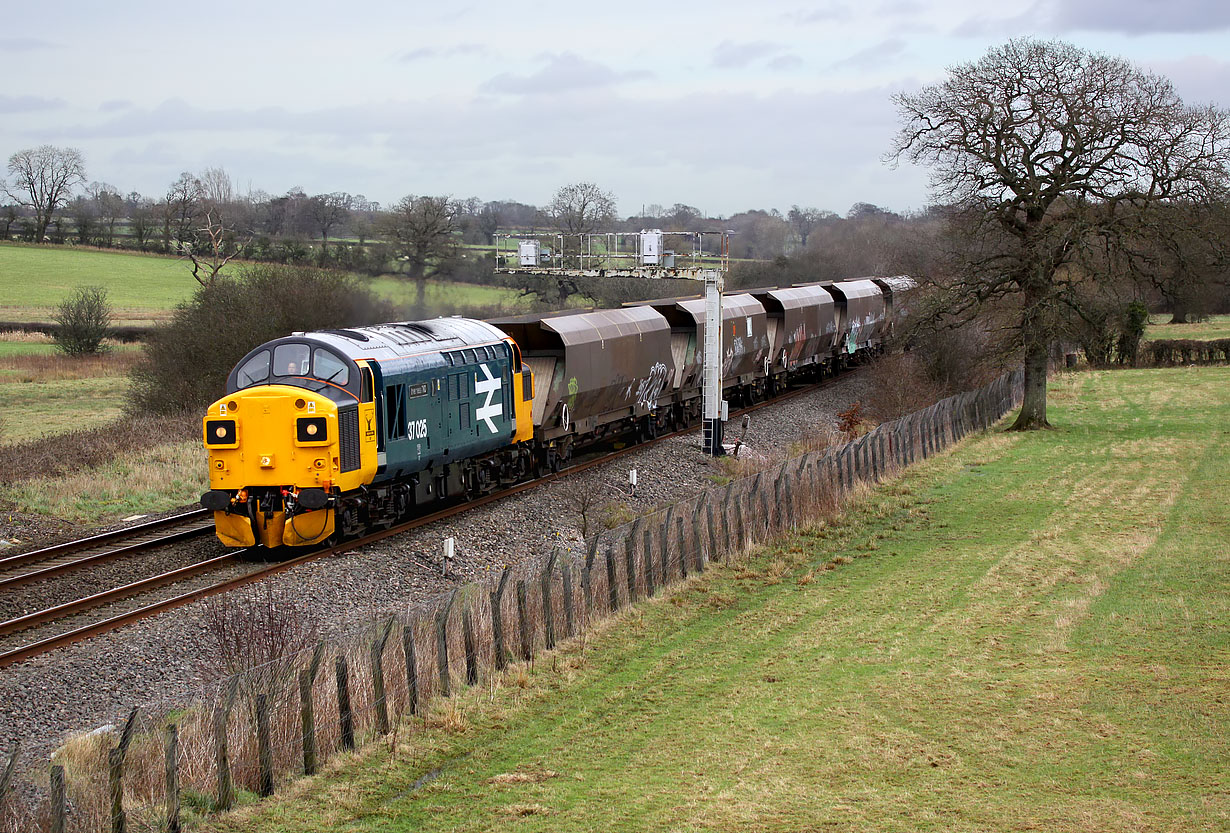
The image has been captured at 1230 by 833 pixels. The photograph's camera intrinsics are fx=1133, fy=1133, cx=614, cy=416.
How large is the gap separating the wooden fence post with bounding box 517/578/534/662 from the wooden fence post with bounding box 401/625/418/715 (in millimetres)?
2390

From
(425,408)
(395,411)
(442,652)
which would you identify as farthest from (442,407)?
(442,652)

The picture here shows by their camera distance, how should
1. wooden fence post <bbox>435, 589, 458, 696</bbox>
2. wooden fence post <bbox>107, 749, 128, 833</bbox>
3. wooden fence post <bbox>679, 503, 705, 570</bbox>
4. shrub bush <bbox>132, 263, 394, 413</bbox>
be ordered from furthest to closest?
1. shrub bush <bbox>132, 263, 394, 413</bbox>
2. wooden fence post <bbox>679, 503, 705, 570</bbox>
3. wooden fence post <bbox>435, 589, 458, 696</bbox>
4. wooden fence post <bbox>107, 749, 128, 833</bbox>

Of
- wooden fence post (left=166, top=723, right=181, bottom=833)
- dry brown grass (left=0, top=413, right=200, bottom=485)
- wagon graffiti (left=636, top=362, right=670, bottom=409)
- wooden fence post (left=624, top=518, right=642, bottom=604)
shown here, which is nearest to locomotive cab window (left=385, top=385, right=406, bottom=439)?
wooden fence post (left=624, top=518, right=642, bottom=604)

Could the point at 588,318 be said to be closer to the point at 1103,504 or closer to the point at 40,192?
the point at 1103,504

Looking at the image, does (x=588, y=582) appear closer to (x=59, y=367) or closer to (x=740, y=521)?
(x=740, y=521)

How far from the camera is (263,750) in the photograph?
422 inches

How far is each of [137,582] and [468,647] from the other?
685cm

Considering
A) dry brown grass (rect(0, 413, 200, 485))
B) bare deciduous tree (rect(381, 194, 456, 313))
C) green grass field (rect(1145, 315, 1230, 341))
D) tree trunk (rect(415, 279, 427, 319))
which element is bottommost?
dry brown grass (rect(0, 413, 200, 485))

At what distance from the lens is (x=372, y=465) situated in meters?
20.4

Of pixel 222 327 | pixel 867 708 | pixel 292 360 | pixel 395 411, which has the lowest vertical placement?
pixel 867 708

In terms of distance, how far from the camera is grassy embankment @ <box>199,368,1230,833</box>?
34.7 ft

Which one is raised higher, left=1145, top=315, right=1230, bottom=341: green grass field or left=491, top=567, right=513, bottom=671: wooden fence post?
left=1145, top=315, right=1230, bottom=341: green grass field

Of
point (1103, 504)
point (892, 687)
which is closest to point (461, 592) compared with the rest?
point (892, 687)

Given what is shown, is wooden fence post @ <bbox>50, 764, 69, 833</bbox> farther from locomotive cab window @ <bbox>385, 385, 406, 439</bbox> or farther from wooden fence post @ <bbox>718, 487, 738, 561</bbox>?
wooden fence post @ <bbox>718, 487, 738, 561</bbox>
